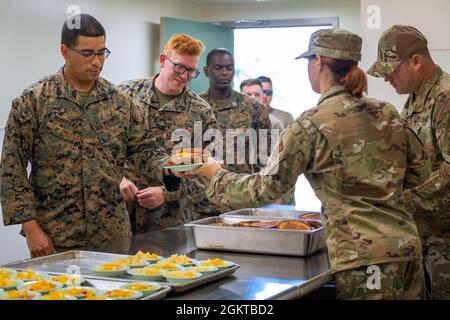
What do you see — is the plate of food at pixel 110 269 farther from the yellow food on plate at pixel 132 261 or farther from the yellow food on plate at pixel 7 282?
the yellow food on plate at pixel 7 282

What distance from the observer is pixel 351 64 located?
228 cm

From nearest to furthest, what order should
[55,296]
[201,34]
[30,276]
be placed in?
1. [55,296]
2. [30,276]
3. [201,34]

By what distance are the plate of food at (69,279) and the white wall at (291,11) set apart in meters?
6.06

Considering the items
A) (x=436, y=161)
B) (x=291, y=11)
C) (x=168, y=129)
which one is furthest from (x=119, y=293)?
(x=291, y=11)

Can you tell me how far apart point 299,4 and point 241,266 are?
19.4 ft

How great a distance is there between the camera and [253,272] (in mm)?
2367

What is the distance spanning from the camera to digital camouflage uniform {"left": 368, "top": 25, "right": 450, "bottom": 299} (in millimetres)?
2826

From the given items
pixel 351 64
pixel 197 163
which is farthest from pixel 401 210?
pixel 197 163

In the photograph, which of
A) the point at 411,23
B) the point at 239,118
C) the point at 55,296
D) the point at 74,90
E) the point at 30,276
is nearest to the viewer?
the point at 55,296

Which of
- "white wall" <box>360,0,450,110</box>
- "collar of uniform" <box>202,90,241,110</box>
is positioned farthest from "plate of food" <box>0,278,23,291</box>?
"white wall" <box>360,0,450,110</box>

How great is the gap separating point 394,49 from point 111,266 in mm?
1574

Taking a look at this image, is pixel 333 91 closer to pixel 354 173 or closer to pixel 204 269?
pixel 354 173
